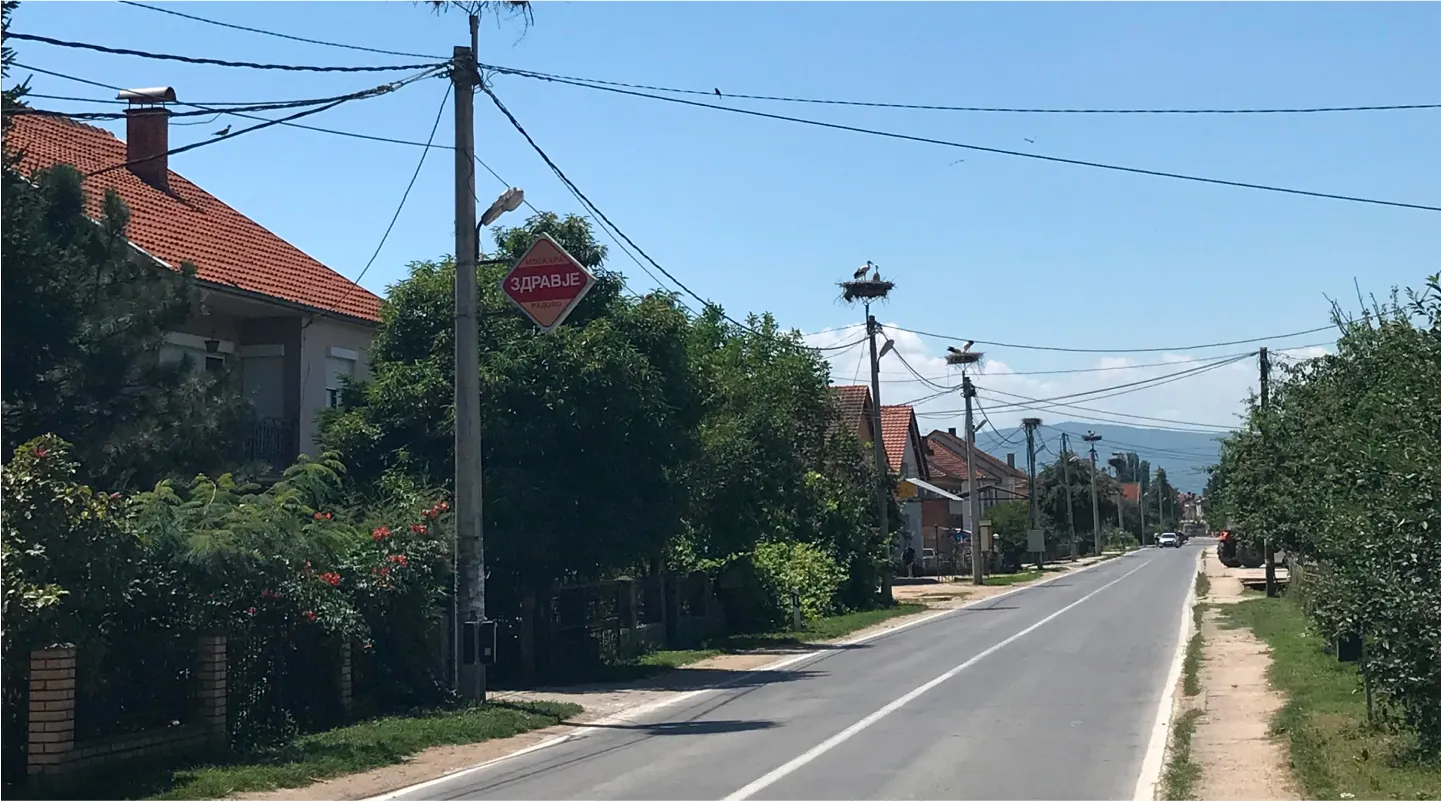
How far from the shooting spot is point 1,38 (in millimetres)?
13469

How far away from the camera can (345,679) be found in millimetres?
15852

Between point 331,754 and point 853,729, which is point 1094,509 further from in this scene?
point 331,754

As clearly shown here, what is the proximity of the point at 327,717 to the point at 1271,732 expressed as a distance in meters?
9.93

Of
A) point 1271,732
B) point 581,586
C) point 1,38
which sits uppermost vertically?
point 1,38

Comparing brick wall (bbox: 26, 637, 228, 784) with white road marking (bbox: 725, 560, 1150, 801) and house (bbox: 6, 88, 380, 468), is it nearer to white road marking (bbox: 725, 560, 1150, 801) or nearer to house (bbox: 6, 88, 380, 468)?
white road marking (bbox: 725, 560, 1150, 801)

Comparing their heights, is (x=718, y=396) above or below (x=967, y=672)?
above

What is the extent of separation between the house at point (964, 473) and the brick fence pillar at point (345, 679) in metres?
60.5

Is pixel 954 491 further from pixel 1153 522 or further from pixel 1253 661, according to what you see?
pixel 1153 522

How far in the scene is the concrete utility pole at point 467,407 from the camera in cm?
1711

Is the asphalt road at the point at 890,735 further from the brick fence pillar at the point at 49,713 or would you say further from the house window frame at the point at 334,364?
the house window frame at the point at 334,364

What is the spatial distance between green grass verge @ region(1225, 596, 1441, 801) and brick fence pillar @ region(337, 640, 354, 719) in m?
9.71

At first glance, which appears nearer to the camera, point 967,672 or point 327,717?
point 327,717

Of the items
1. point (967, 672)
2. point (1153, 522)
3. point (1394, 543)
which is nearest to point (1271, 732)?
point (1394, 543)

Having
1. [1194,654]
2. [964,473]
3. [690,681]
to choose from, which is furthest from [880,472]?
[964,473]
